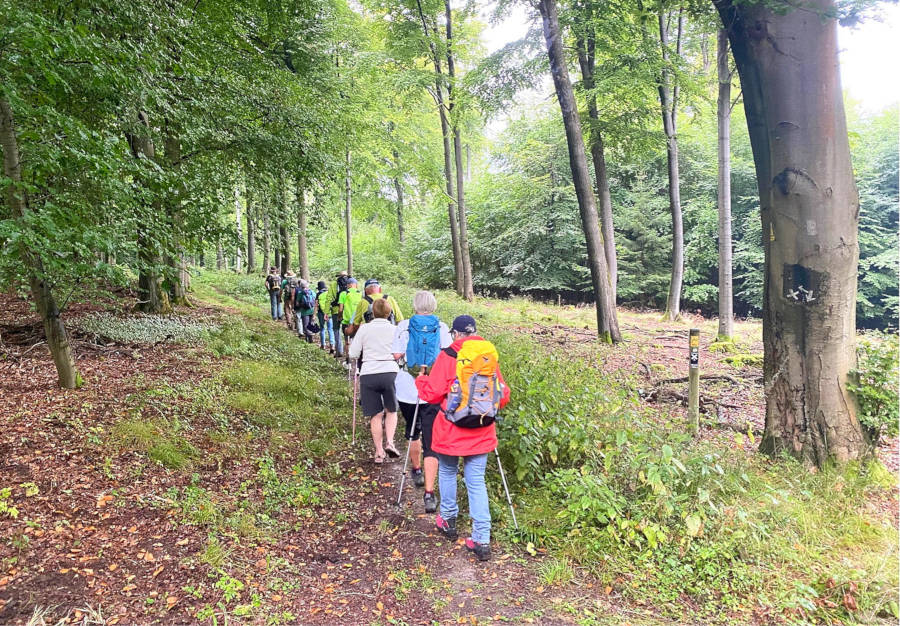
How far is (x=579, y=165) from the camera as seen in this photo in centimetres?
1062

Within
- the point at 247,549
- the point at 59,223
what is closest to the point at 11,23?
the point at 59,223

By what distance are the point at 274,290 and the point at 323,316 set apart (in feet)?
14.4

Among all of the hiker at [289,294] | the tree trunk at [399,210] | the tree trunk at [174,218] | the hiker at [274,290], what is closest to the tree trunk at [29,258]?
the tree trunk at [174,218]

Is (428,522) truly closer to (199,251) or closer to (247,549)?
(247,549)

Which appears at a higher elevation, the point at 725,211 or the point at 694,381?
the point at 725,211

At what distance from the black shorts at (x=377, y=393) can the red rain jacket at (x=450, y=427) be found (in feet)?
4.55

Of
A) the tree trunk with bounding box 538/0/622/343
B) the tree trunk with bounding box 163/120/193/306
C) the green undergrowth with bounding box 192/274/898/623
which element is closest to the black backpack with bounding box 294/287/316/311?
the tree trunk with bounding box 163/120/193/306

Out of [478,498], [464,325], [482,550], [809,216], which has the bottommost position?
[482,550]

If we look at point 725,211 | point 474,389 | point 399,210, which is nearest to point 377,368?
point 474,389

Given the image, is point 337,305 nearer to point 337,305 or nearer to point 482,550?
point 337,305

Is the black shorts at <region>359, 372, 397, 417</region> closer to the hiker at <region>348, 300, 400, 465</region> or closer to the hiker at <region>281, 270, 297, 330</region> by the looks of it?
the hiker at <region>348, 300, 400, 465</region>

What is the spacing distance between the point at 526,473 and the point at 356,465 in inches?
89.0

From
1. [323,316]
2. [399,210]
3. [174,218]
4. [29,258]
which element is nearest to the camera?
[29,258]

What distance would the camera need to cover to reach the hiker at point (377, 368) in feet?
17.4
